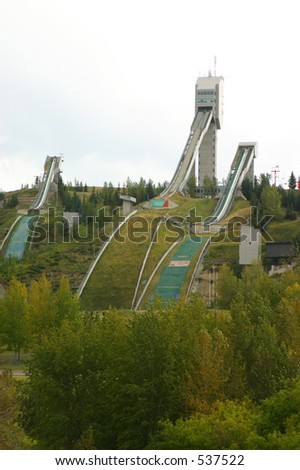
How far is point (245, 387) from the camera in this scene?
3434 cm

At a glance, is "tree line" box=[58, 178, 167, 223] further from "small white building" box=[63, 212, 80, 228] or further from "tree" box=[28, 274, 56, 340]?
"tree" box=[28, 274, 56, 340]

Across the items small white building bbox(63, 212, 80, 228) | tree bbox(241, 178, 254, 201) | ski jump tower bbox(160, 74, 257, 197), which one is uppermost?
ski jump tower bbox(160, 74, 257, 197)

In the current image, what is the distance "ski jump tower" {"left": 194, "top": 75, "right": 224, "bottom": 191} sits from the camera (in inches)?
5610

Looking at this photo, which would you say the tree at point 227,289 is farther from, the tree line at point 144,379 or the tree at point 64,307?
the tree line at point 144,379

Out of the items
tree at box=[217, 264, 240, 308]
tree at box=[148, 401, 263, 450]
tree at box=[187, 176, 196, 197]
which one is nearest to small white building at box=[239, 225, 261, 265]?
tree at box=[217, 264, 240, 308]

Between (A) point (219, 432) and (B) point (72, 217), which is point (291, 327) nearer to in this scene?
(A) point (219, 432)

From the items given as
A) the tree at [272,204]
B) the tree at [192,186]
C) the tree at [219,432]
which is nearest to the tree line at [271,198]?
the tree at [272,204]

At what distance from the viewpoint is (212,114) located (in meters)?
144

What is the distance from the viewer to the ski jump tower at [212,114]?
142m

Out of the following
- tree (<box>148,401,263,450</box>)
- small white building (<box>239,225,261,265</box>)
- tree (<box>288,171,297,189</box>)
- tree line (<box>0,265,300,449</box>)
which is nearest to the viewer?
tree (<box>148,401,263,450</box>)

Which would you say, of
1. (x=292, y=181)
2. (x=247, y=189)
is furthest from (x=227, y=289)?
(x=292, y=181)

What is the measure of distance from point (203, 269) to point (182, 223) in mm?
18832

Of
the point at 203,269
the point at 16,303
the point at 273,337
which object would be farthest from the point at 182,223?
the point at 273,337
